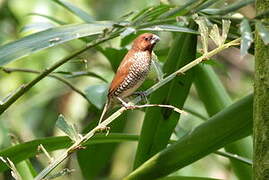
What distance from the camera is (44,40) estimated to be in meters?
1.19

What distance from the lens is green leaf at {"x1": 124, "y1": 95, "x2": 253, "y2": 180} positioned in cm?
120

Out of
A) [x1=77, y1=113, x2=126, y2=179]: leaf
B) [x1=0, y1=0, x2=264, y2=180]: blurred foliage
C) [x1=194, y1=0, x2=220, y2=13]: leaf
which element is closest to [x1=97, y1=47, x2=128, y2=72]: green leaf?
[x1=0, y1=0, x2=264, y2=180]: blurred foliage

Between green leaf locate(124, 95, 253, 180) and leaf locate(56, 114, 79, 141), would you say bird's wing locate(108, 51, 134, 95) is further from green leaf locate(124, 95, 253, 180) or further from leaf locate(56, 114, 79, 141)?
leaf locate(56, 114, 79, 141)

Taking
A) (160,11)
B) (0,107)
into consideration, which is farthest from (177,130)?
(0,107)

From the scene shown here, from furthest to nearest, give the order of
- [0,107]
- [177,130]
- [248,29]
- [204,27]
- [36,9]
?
[36,9]
[177,130]
[0,107]
[204,27]
[248,29]

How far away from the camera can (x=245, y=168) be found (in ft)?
4.53

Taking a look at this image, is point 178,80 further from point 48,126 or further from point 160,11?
point 48,126

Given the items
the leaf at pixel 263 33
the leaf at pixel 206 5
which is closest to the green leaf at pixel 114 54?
the leaf at pixel 206 5

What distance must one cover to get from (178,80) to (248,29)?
0.52 m

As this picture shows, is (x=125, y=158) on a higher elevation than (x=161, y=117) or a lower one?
lower

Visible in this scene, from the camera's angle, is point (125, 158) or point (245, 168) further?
point (125, 158)

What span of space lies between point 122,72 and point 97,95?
134mm

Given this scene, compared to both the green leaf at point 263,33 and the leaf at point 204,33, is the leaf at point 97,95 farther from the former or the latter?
the green leaf at point 263,33

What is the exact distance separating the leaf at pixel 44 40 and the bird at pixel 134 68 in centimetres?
23
